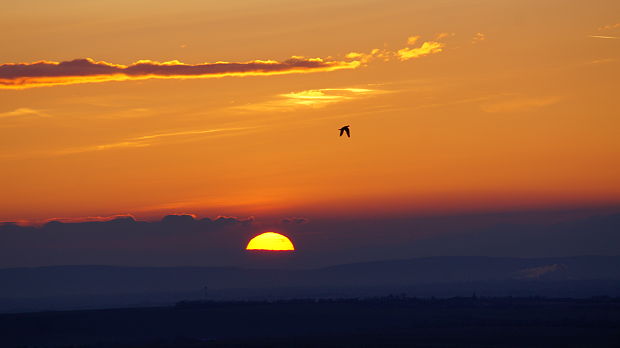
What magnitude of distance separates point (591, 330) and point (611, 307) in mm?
33032

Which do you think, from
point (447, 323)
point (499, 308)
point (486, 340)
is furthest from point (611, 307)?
point (486, 340)

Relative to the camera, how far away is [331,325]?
125 meters

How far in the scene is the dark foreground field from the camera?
328 feet

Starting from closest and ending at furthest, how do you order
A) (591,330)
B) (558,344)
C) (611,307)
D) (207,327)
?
(558,344) → (591,330) → (207,327) → (611,307)

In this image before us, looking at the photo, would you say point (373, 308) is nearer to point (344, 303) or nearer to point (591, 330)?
point (344, 303)

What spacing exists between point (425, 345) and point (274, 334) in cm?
2825

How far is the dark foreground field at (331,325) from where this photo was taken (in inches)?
3932

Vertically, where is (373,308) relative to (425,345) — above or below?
above

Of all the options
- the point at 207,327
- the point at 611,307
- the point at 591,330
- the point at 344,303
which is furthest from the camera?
the point at 344,303

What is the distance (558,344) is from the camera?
3701 inches

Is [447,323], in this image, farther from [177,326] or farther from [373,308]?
[177,326]

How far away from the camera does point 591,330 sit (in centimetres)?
10662

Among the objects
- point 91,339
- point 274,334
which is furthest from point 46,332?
point 274,334

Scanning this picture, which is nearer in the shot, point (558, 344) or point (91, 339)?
point (558, 344)
